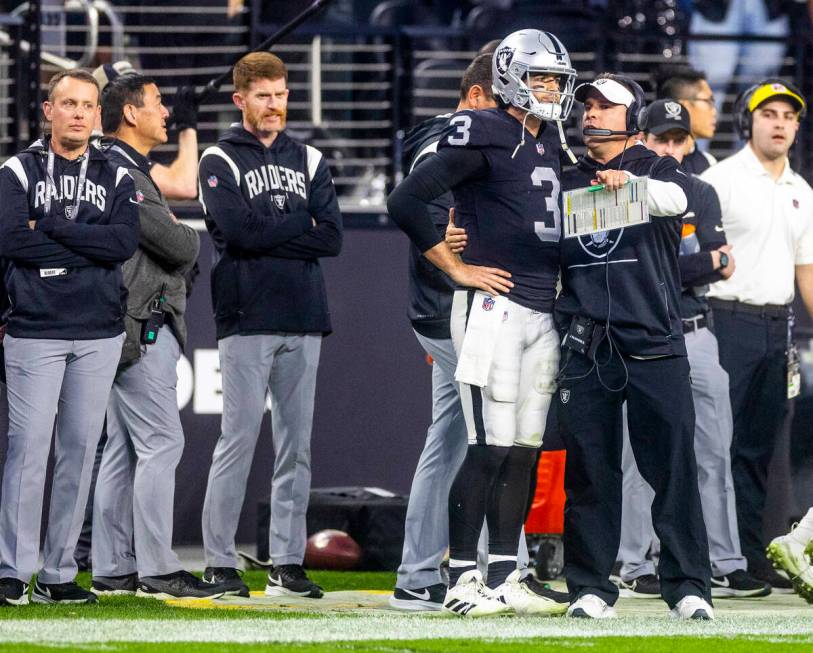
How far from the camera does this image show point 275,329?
664cm

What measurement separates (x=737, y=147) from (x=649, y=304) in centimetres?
504

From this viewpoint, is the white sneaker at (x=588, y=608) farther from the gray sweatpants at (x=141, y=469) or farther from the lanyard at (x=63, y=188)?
the lanyard at (x=63, y=188)

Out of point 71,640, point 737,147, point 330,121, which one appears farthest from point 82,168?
point 737,147

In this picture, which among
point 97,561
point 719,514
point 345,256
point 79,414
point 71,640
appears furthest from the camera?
point 345,256

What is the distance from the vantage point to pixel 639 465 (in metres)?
5.66

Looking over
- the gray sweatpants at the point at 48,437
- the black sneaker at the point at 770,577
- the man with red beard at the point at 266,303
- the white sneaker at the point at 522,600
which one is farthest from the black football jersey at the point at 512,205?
the black sneaker at the point at 770,577

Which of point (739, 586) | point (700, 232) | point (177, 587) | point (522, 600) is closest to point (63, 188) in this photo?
point (177, 587)

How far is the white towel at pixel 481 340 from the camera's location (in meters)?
5.48

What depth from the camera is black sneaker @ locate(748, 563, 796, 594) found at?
762 cm

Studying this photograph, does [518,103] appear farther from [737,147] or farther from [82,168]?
[737,147]

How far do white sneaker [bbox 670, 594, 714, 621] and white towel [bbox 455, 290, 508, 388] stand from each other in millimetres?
1032

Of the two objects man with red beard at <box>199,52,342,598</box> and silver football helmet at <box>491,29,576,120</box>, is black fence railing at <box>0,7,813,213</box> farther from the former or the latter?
silver football helmet at <box>491,29,576,120</box>

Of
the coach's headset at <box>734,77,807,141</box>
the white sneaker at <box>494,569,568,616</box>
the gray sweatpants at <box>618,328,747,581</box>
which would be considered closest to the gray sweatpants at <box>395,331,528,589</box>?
the white sneaker at <box>494,569,568,616</box>

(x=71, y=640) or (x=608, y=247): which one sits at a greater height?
(x=608, y=247)
